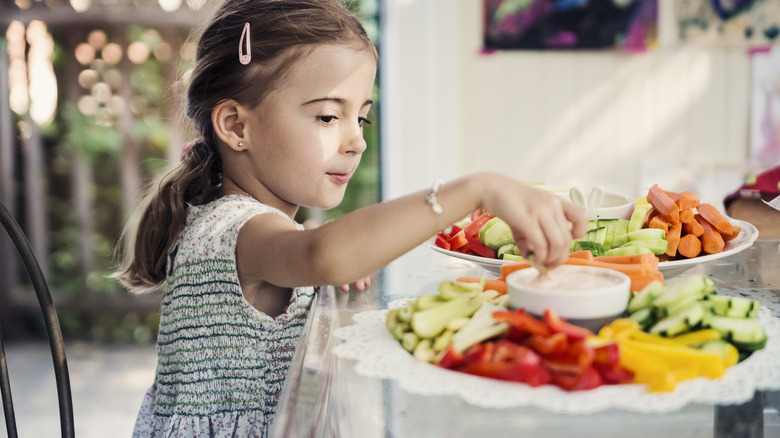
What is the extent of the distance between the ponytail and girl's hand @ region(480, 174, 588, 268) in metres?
0.63

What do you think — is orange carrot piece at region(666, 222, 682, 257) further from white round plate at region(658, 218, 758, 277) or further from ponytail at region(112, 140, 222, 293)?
ponytail at region(112, 140, 222, 293)

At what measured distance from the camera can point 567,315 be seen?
30.0 inches

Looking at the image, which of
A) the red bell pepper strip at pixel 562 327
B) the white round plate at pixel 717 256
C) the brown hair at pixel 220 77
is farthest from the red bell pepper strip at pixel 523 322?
the brown hair at pixel 220 77

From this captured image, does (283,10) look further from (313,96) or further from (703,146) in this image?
(703,146)

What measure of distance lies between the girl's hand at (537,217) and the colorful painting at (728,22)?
10.7 feet

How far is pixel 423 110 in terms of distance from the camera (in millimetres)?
3758

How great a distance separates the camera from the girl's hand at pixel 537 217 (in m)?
0.84

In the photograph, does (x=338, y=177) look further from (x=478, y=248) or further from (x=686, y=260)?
(x=686, y=260)

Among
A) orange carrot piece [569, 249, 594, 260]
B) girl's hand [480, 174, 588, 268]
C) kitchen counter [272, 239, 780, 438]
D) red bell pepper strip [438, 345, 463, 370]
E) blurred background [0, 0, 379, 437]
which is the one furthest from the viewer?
→ blurred background [0, 0, 379, 437]

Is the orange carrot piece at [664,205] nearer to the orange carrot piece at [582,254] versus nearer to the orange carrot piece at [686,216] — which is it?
the orange carrot piece at [686,216]

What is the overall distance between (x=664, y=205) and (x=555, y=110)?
112 inches

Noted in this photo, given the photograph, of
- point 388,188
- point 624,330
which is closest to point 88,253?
point 388,188

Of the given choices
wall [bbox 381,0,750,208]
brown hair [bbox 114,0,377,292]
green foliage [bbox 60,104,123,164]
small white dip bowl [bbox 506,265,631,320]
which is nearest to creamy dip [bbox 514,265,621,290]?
small white dip bowl [bbox 506,265,631,320]

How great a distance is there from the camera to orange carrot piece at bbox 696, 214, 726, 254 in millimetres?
1092
